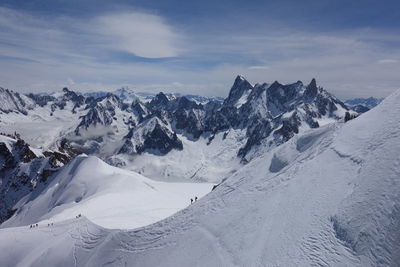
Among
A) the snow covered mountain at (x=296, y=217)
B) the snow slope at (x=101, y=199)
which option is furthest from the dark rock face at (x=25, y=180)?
the snow covered mountain at (x=296, y=217)

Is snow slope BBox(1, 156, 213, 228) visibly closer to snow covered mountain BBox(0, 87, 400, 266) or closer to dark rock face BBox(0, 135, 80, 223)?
dark rock face BBox(0, 135, 80, 223)

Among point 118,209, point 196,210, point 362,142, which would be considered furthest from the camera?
point 118,209

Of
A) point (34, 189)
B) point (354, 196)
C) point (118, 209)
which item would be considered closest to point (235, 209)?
point (354, 196)

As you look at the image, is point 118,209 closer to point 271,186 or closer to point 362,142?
point 271,186

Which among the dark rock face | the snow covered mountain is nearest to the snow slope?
the dark rock face

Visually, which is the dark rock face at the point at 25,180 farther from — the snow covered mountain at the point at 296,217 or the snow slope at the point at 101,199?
the snow covered mountain at the point at 296,217

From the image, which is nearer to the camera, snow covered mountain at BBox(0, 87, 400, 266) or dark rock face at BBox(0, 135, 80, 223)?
snow covered mountain at BBox(0, 87, 400, 266)

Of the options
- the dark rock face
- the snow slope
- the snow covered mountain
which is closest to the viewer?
the snow covered mountain
